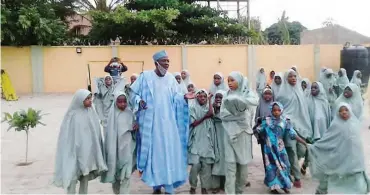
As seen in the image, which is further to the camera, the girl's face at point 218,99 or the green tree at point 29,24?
the green tree at point 29,24

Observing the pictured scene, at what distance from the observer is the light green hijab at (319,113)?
582 cm

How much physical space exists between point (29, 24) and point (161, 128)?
46.6 feet

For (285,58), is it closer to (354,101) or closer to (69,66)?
(69,66)

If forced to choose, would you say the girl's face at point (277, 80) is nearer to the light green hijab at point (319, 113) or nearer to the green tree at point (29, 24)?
the light green hijab at point (319, 113)

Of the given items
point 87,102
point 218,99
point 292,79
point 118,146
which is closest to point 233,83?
Result: point 218,99

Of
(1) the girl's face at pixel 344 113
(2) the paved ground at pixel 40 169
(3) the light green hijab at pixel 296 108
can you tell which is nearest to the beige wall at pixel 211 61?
Result: (2) the paved ground at pixel 40 169

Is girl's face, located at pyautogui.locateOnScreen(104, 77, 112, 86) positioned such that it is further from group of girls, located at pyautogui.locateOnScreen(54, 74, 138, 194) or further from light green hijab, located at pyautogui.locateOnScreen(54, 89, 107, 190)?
light green hijab, located at pyautogui.locateOnScreen(54, 89, 107, 190)

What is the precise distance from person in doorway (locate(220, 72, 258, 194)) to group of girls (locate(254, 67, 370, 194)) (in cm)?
36

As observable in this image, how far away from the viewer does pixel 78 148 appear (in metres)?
4.50

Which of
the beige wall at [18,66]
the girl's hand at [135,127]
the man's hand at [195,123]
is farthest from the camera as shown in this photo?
the beige wall at [18,66]

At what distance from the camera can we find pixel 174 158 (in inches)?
197

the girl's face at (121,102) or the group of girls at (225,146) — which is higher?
the girl's face at (121,102)

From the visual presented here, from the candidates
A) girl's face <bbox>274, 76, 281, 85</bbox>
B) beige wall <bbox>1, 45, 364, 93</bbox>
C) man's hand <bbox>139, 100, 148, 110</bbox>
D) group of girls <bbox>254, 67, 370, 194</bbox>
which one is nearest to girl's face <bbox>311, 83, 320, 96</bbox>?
group of girls <bbox>254, 67, 370, 194</bbox>

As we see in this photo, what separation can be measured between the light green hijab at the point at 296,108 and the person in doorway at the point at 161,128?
1495mm
